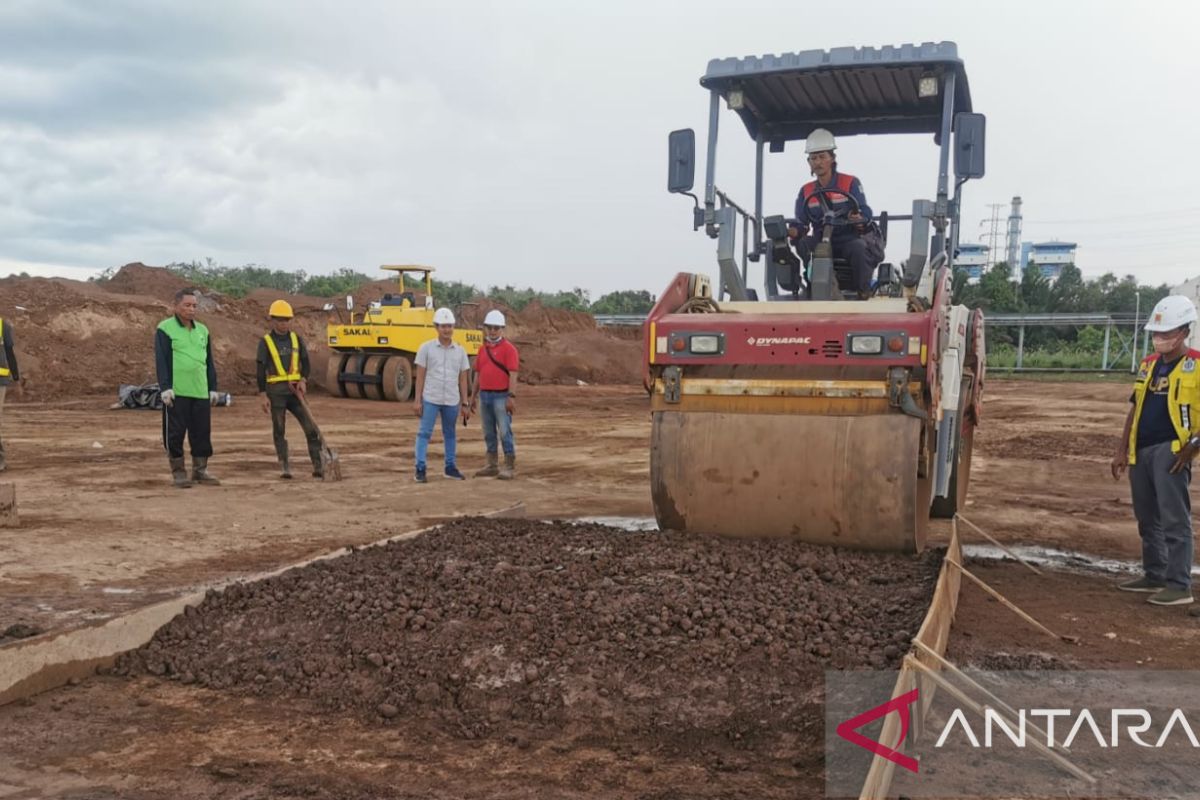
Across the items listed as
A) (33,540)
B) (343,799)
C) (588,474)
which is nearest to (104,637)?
(343,799)

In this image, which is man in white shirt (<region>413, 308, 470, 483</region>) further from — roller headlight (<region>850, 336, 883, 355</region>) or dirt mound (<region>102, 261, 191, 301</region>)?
dirt mound (<region>102, 261, 191, 301</region>)

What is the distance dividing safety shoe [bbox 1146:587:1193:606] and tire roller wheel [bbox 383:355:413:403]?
1685cm

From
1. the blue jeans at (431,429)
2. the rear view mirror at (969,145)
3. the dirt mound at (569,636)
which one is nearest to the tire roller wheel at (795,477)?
the dirt mound at (569,636)

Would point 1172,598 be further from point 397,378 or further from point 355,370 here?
point 355,370

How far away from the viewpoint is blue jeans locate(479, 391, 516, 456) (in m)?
9.36

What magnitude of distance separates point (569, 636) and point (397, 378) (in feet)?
56.0

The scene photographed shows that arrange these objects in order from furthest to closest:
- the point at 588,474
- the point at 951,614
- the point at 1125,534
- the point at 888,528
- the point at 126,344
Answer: the point at 126,344
the point at 588,474
the point at 1125,534
the point at 888,528
the point at 951,614

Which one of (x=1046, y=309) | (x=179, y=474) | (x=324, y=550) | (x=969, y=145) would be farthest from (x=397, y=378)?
(x=1046, y=309)

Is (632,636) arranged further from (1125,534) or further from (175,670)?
(1125,534)

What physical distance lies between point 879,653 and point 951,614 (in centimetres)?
103

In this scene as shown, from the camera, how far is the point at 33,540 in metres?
6.19

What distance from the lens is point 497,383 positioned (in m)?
9.27

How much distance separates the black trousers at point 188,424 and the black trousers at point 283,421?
689mm

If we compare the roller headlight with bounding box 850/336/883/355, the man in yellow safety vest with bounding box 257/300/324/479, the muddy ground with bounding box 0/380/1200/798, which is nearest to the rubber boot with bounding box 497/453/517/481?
the muddy ground with bounding box 0/380/1200/798
